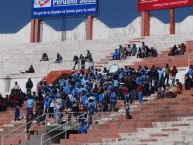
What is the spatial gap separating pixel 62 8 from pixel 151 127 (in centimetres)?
2368

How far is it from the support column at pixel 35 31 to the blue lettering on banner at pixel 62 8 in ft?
1.87

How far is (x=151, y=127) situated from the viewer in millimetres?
21922

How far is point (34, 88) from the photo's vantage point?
3509 cm

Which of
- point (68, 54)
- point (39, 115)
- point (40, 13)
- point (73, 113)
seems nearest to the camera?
point (73, 113)

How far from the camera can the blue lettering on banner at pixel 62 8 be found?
4378cm

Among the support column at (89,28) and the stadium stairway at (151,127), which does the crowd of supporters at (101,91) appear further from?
the support column at (89,28)

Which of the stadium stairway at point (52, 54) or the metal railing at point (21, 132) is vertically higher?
the stadium stairway at point (52, 54)

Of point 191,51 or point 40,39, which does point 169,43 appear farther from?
point 40,39

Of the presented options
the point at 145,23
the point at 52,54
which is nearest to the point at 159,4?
the point at 145,23

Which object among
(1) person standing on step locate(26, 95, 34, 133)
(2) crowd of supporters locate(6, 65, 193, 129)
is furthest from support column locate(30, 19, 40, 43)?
(1) person standing on step locate(26, 95, 34, 133)

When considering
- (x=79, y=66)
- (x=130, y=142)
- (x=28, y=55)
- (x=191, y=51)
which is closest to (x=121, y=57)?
(x=79, y=66)

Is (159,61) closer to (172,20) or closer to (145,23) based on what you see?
(172,20)

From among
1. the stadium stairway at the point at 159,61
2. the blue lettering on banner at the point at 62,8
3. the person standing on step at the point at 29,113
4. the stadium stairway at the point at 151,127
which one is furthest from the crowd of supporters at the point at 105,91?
the blue lettering on banner at the point at 62,8

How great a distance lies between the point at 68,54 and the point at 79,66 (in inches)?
159
